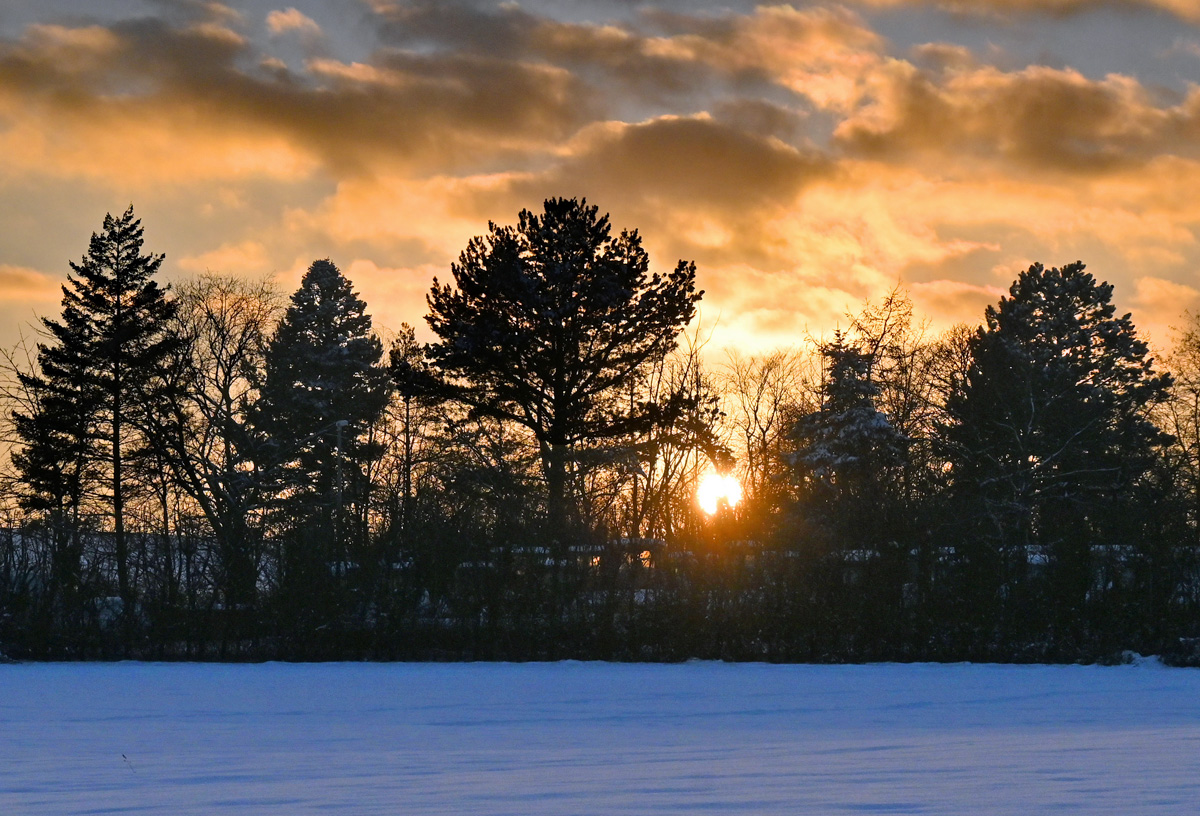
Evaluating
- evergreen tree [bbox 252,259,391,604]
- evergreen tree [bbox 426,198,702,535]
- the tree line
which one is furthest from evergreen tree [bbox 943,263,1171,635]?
evergreen tree [bbox 252,259,391,604]

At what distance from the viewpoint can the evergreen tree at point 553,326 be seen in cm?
3638

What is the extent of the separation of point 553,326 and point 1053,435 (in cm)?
1584

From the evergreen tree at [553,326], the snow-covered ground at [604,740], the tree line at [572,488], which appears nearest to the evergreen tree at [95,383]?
the tree line at [572,488]

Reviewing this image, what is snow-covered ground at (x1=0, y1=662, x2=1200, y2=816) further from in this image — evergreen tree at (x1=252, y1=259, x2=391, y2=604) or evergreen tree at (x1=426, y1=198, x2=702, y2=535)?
evergreen tree at (x1=252, y1=259, x2=391, y2=604)

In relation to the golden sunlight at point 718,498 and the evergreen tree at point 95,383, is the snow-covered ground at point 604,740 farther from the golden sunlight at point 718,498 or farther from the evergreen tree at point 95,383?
the evergreen tree at point 95,383

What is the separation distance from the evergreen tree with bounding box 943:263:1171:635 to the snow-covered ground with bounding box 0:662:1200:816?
233 cm

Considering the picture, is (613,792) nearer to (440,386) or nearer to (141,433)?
(440,386)

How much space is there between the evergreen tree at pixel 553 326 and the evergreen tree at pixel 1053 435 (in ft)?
34.2

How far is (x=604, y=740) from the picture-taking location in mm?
11867

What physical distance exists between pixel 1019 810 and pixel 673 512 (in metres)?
15.4

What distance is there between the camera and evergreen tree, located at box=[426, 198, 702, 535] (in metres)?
36.4

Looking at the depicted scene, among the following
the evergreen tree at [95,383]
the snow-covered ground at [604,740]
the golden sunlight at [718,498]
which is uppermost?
the evergreen tree at [95,383]

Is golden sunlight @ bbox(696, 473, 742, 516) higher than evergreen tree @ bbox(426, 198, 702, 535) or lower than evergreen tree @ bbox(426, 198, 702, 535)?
lower

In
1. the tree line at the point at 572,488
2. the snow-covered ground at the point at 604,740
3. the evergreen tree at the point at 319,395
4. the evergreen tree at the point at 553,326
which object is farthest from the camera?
the evergreen tree at the point at 319,395
